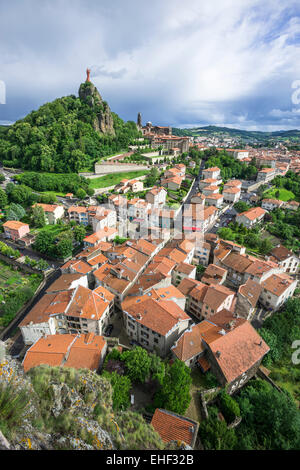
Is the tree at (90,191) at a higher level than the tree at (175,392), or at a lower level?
higher

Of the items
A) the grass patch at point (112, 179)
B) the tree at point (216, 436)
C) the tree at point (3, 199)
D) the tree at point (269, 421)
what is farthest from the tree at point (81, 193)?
the tree at point (216, 436)

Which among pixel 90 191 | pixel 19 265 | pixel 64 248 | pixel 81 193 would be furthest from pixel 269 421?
pixel 90 191

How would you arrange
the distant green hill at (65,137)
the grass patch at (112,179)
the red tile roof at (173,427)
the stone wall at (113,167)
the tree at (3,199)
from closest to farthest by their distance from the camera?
the red tile roof at (173,427)
the tree at (3,199)
the grass patch at (112,179)
the stone wall at (113,167)
the distant green hill at (65,137)

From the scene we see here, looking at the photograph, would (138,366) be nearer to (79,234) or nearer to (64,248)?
(64,248)

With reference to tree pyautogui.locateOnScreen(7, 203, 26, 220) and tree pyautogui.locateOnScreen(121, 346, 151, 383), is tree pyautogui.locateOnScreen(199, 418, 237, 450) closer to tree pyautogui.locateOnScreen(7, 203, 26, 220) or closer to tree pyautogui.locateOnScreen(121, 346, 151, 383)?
tree pyautogui.locateOnScreen(121, 346, 151, 383)

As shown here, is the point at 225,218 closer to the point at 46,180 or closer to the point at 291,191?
the point at 291,191

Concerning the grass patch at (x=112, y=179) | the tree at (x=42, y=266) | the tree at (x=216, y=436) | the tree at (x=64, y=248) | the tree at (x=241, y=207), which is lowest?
the tree at (x=216, y=436)

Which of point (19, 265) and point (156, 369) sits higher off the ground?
point (19, 265)

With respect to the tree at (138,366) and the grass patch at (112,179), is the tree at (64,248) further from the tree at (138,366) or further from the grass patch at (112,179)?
the grass patch at (112,179)
